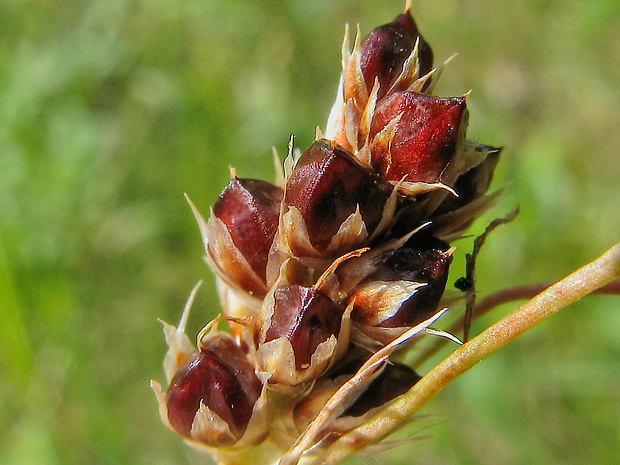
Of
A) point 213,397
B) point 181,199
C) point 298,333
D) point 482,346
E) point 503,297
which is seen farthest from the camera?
point 181,199

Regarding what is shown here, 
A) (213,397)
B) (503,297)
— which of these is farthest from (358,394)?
(503,297)

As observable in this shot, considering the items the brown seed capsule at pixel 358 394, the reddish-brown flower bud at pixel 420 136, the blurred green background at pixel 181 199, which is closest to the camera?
the reddish-brown flower bud at pixel 420 136

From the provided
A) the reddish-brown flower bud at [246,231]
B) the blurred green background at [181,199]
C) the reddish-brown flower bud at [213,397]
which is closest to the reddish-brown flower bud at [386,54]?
the reddish-brown flower bud at [246,231]

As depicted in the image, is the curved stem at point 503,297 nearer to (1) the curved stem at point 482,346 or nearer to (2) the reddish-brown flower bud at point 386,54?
(1) the curved stem at point 482,346

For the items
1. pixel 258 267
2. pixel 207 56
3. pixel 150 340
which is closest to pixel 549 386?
pixel 150 340

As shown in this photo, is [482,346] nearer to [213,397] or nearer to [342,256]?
[342,256]

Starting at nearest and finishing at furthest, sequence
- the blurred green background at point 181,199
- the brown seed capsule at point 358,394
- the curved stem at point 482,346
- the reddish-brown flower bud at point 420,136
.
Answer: the curved stem at point 482,346 → the reddish-brown flower bud at point 420,136 → the brown seed capsule at point 358,394 → the blurred green background at point 181,199
